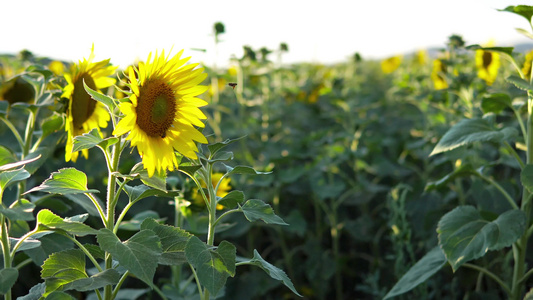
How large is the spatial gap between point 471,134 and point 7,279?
1307 mm

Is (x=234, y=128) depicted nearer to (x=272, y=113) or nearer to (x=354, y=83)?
(x=272, y=113)

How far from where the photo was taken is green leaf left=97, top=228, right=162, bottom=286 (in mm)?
901

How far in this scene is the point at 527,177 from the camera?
1460 millimetres

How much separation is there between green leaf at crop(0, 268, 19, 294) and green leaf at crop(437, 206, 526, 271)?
1.08 m

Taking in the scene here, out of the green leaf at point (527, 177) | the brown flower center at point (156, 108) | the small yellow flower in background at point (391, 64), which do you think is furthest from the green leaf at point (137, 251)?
the small yellow flower in background at point (391, 64)

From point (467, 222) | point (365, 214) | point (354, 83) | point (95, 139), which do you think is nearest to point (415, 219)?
point (365, 214)

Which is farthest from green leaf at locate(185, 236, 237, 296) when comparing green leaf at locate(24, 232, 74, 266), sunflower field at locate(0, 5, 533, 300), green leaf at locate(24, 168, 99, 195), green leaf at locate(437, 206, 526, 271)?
green leaf at locate(437, 206, 526, 271)

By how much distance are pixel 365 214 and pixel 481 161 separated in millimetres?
619

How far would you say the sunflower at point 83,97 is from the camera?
3.93 feet

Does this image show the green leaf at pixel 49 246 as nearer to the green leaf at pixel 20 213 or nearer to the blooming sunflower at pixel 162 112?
the green leaf at pixel 20 213

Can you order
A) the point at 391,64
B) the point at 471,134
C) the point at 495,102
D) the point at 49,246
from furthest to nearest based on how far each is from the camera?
the point at 391,64
the point at 495,102
the point at 471,134
the point at 49,246

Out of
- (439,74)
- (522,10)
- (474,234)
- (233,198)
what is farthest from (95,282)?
(439,74)

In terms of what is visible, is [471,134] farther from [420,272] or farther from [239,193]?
[239,193]

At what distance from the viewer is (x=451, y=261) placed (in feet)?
4.83
